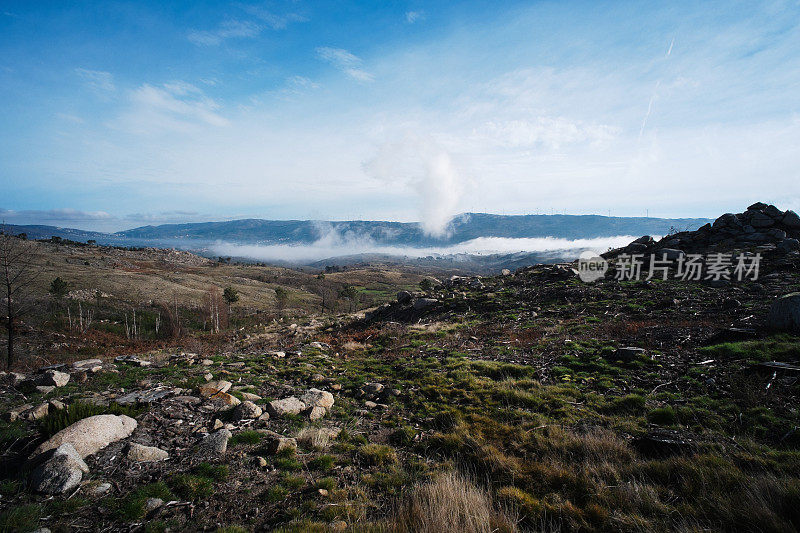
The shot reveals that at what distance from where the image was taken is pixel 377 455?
6508 millimetres

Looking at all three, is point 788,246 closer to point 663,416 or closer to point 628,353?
point 628,353

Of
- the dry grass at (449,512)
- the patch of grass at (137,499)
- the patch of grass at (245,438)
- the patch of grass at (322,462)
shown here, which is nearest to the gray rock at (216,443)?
the patch of grass at (245,438)

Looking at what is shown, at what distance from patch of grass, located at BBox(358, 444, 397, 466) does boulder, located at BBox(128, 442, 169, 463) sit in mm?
4075

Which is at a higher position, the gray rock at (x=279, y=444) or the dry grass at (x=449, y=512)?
the dry grass at (x=449, y=512)

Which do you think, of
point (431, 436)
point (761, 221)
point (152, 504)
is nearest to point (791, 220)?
point (761, 221)

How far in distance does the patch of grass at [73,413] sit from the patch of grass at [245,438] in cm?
272

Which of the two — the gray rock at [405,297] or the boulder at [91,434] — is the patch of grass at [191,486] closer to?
the boulder at [91,434]

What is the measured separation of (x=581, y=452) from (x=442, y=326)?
14.3m

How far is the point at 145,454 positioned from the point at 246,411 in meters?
2.26

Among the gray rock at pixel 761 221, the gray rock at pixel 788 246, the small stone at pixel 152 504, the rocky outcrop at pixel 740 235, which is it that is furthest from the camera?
the gray rock at pixel 761 221

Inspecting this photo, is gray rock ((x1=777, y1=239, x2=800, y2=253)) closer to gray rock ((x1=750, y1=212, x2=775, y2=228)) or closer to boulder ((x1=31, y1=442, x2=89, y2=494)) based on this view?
gray rock ((x1=750, y1=212, x2=775, y2=228))

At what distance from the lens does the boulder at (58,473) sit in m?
4.77

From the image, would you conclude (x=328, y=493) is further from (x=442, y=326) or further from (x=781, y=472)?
(x=442, y=326)

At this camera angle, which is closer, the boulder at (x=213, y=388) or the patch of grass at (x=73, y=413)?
the patch of grass at (x=73, y=413)
